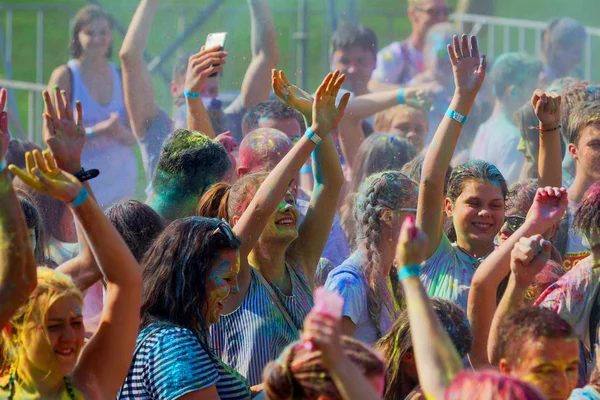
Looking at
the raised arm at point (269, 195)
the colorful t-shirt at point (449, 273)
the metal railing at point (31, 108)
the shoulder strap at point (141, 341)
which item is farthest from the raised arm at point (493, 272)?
the metal railing at point (31, 108)

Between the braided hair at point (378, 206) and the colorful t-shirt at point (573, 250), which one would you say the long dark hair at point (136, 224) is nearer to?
the braided hair at point (378, 206)

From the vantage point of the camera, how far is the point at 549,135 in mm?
3977

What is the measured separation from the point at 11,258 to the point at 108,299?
31 cm

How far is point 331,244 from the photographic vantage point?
454 centimetres

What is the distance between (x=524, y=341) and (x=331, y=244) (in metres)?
1.98

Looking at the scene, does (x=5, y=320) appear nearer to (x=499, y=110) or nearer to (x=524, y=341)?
(x=524, y=341)

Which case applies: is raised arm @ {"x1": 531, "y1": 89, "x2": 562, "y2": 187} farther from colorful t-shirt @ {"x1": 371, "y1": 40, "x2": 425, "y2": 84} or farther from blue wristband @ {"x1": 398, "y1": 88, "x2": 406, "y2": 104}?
colorful t-shirt @ {"x1": 371, "y1": 40, "x2": 425, "y2": 84}

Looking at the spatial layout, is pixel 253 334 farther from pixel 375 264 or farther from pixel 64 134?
pixel 64 134

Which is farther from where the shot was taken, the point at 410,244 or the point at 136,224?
the point at 136,224

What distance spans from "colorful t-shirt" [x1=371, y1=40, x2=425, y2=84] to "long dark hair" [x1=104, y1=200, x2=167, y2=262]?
4.66 m

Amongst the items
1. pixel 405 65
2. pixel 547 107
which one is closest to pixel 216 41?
pixel 547 107

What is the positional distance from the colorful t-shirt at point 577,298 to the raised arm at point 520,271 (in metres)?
0.21

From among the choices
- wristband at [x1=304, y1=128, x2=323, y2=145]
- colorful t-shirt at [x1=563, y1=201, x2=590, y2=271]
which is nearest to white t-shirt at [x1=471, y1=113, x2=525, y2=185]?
colorful t-shirt at [x1=563, y1=201, x2=590, y2=271]

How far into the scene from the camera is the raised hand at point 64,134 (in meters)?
2.78
